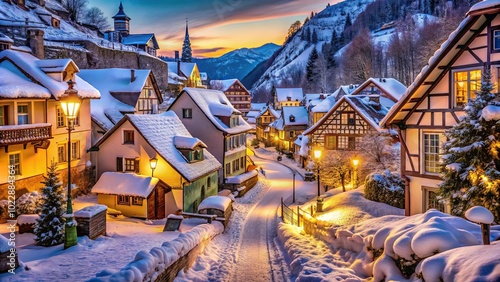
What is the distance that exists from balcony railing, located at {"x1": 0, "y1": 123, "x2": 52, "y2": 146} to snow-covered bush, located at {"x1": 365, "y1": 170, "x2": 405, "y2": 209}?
20.6m

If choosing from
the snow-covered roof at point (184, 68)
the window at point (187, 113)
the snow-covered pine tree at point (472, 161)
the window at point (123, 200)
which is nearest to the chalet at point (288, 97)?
the snow-covered roof at point (184, 68)

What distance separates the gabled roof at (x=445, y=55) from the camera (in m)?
15.1

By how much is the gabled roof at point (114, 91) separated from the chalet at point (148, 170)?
6.97 meters

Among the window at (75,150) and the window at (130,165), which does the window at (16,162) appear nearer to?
the window at (75,150)

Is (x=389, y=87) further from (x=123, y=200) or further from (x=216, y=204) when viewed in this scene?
(x=123, y=200)

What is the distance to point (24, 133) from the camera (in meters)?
22.4

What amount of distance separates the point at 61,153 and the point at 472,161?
998 inches

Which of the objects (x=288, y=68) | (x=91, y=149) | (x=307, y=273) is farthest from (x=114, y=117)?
(x=288, y=68)

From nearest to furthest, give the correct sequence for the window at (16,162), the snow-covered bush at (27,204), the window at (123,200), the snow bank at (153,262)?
the snow bank at (153,262) → the snow-covered bush at (27,204) → the window at (16,162) → the window at (123,200)

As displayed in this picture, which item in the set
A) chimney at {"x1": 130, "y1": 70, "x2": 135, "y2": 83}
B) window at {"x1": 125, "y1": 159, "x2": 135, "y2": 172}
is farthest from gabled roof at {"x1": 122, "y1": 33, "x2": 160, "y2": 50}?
window at {"x1": 125, "y1": 159, "x2": 135, "y2": 172}

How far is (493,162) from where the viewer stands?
1227 cm

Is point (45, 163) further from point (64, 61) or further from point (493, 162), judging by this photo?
point (493, 162)

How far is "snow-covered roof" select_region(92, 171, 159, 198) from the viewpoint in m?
24.6

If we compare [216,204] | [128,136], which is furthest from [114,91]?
[216,204]
